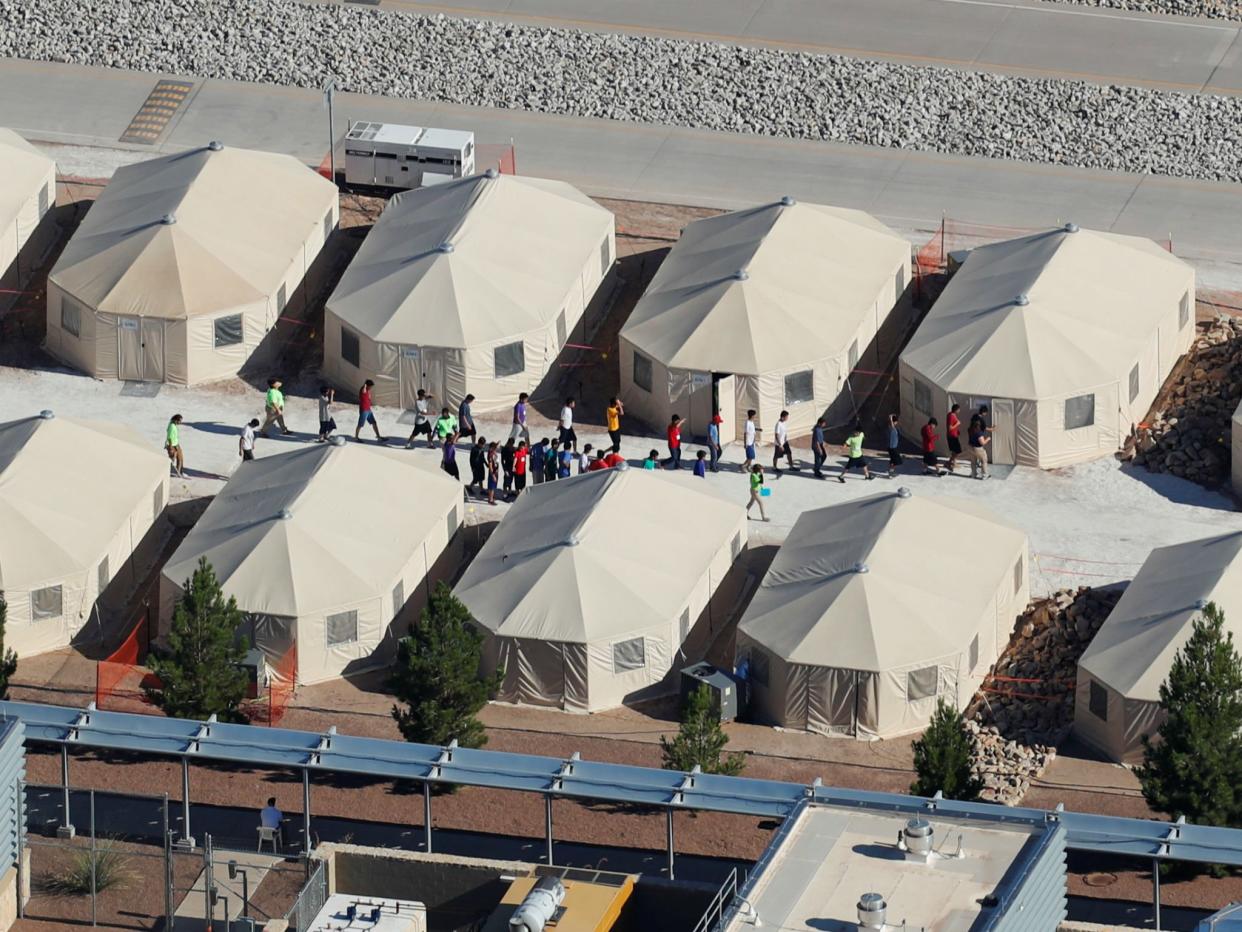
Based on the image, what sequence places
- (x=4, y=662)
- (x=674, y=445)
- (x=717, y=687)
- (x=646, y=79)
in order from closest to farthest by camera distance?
(x=4, y=662) → (x=717, y=687) → (x=674, y=445) → (x=646, y=79)

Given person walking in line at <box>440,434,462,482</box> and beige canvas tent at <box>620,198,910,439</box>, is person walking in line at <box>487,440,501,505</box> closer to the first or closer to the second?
person walking in line at <box>440,434,462,482</box>

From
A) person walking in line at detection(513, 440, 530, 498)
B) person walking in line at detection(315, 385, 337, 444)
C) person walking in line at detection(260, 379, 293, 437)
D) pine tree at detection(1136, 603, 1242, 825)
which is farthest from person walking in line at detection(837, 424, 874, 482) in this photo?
pine tree at detection(1136, 603, 1242, 825)

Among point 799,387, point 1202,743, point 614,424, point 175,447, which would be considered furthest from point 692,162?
point 1202,743

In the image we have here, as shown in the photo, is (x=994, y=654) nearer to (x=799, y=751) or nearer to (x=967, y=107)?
(x=799, y=751)

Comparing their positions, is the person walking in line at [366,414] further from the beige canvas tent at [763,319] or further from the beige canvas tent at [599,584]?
the beige canvas tent at [763,319]

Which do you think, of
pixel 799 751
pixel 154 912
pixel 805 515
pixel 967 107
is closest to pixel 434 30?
pixel 967 107

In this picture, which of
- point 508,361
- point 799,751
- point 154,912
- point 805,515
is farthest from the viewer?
point 508,361

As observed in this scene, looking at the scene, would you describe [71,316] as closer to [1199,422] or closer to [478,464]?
[478,464]
